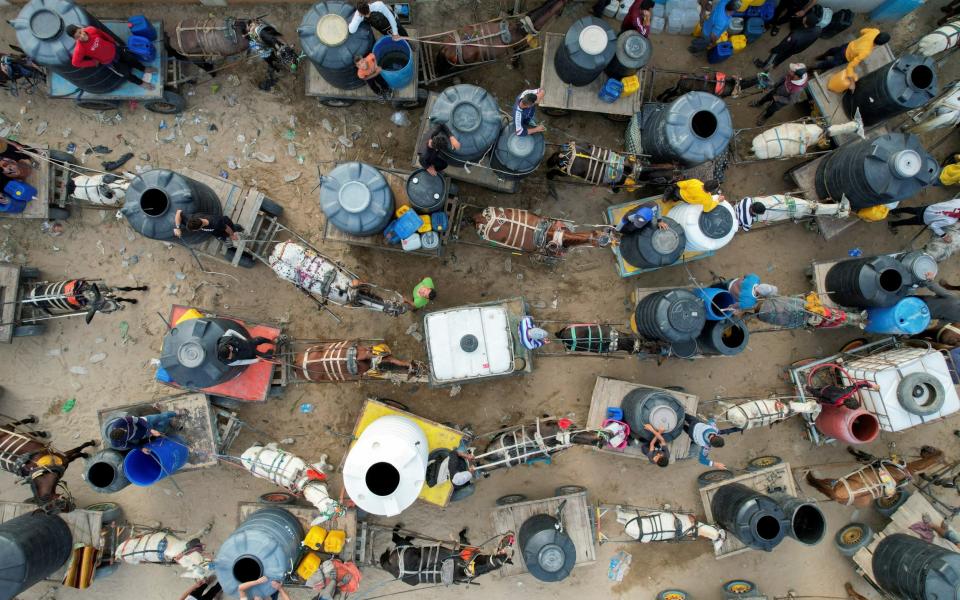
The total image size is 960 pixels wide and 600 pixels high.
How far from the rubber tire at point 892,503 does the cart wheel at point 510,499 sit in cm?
620

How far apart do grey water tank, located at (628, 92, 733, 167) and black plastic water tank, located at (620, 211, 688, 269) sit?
3.37 ft

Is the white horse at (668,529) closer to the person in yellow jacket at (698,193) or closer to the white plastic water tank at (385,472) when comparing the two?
the white plastic water tank at (385,472)

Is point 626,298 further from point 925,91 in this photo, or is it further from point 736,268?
point 925,91

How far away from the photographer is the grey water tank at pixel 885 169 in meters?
7.78


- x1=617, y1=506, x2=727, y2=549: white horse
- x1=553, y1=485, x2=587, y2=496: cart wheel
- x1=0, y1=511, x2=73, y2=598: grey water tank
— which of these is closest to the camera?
x1=0, y1=511, x2=73, y2=598: grey water tank

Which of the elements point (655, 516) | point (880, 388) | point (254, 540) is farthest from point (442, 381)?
point (880, 388)

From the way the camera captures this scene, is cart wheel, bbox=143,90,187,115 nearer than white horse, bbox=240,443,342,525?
No

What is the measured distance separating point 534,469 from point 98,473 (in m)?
6.70

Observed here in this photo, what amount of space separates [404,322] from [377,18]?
472 centimetres

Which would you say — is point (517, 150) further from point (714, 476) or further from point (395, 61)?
point (714, 476)

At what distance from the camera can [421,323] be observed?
9023mm

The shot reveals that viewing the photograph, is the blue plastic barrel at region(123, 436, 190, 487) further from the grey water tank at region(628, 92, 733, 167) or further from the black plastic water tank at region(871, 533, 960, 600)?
the black plastic water tank at region(871, 533, 960, 600)

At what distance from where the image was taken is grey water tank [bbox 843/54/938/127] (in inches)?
313

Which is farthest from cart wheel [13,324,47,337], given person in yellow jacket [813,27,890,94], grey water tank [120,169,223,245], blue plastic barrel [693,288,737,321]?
person in yellow jacket [813,27,890,94]
